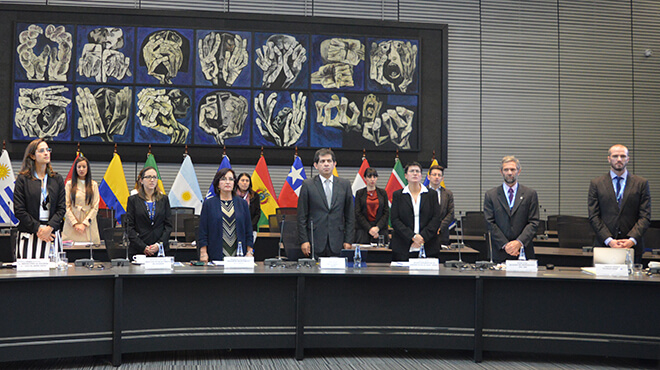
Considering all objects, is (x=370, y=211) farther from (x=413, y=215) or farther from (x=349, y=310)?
(x=349, y=310)

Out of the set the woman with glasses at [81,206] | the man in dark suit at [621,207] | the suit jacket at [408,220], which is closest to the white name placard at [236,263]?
the suit jacket at [408,220]

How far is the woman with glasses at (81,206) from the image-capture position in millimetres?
6035

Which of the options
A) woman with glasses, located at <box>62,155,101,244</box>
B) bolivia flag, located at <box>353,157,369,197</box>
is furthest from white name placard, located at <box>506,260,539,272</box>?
bolivia flag, located at <box>353,157,369,197</box>

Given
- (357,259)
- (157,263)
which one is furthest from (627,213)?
(157,263)

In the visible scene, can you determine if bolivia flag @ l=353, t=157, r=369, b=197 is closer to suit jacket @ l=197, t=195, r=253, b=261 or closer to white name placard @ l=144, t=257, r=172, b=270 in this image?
suit jacket @ l=197, t=195, r=253, b=261

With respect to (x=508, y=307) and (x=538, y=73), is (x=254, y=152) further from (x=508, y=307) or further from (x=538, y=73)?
(x=508, y=307)

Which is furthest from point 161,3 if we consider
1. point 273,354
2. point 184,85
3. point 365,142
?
point 273,354

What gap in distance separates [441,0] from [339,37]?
76.5 inches

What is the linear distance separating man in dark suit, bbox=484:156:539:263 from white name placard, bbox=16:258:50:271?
10.7 feet

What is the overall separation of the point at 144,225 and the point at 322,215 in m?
1.44

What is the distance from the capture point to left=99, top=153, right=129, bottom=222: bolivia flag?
8633 millimetres

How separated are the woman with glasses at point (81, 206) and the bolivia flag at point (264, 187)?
3.07m

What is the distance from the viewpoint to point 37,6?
29.1 feet

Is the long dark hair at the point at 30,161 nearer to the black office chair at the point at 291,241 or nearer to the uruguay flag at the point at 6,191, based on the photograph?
the black office chair at the point at 291,241
